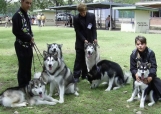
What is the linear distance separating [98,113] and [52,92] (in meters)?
1.38

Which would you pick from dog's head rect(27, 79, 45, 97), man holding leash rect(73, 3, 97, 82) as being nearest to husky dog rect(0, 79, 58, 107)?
dog's head rect(27, 79, 45, 97)

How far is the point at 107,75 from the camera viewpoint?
552cm

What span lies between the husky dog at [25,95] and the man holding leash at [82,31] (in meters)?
1.95

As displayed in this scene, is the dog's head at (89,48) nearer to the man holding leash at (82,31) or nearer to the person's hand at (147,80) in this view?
the man holding leash at (82,31)

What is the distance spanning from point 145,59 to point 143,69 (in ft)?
1.15

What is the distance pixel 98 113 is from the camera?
13.5ft

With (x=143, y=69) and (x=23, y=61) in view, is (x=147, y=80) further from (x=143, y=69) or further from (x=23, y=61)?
(x=23, y=61)

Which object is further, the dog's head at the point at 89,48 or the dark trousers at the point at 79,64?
the dark trousers at the point at 79,64

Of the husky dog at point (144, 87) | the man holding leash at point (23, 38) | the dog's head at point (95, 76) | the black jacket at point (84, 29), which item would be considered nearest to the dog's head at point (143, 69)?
the husky dog at point (144, 87)

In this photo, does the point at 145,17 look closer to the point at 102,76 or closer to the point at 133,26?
the point at 133,26

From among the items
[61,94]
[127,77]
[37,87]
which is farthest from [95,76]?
[37,87]

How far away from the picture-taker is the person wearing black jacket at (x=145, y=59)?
4.25 metres

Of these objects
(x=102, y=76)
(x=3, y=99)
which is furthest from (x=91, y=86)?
(x=3, y=99)

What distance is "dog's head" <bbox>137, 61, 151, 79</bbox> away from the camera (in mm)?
4113
